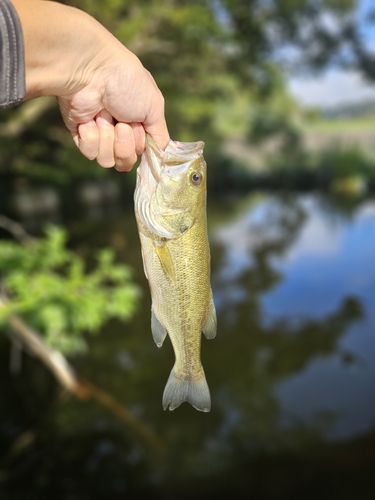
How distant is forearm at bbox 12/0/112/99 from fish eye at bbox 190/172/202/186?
0.46m

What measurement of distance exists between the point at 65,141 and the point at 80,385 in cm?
1046

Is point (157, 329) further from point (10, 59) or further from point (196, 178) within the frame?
point (10, 59)

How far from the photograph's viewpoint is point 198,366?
68.0 inches

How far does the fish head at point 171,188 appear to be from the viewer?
1.74 meters

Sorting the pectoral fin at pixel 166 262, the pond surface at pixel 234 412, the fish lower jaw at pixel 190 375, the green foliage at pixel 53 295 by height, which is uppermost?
the pectoral fin at pixel 166 262

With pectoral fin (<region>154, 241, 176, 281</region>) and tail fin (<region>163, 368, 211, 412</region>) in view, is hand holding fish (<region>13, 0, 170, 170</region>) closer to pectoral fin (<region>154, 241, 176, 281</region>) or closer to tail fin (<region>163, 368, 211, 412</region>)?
pectoral fin (<region>154, 241, 176, 281</region>)

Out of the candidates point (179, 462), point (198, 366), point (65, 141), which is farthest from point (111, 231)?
point (198, 366)

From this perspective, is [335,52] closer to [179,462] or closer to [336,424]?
[336,424]

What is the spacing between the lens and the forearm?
1291 mm

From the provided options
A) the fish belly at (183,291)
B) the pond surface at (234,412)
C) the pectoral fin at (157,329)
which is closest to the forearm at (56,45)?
the fish belly at (183,291)

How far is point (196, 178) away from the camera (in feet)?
5.86

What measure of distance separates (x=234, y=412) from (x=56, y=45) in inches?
251

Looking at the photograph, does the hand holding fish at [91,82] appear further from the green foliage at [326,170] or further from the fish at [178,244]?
the green foliage at [326,170]

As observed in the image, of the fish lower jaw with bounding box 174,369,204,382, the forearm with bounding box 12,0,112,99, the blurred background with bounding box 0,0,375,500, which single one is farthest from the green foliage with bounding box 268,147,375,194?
the forearm with bounding box 12,0,112,99
